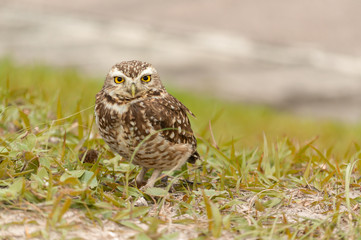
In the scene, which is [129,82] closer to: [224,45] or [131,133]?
[131,133]

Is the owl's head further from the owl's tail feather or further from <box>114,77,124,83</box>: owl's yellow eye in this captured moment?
the owl's tail feather

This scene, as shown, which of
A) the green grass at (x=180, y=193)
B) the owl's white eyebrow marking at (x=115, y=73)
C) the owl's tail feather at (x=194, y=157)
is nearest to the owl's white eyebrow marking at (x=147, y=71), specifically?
the owl's white eyebrow marking at (x=115, y=73)

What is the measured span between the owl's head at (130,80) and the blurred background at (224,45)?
24.9 ft

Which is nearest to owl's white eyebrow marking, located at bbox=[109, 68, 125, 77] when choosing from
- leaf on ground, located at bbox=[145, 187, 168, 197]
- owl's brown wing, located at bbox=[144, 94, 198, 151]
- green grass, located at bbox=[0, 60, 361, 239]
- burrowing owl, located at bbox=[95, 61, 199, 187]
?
burrowing owl, located at bbox=[95, 61, 199, 187]

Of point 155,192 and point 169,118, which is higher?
point 169,118

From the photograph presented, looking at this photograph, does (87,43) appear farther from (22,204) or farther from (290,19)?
(22,204)

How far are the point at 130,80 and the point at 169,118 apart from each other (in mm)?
372

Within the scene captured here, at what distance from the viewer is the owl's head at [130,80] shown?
3561 millimetres

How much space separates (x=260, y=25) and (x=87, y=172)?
11.0m

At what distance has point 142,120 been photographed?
346 cm

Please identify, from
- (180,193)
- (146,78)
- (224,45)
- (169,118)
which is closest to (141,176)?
(180,193)

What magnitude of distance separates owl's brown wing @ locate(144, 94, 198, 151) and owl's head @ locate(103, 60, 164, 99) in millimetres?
109

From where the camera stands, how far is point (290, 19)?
44.5 ft

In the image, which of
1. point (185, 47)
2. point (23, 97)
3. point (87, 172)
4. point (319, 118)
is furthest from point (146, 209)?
point (185, 47)
